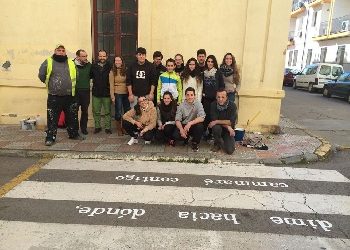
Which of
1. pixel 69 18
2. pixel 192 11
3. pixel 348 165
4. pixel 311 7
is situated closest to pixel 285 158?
pixel 348 165

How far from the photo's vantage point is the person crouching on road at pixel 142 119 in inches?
270

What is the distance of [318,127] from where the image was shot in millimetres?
9898

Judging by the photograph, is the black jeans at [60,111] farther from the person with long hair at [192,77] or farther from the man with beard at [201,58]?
the man with beard at [201,58]

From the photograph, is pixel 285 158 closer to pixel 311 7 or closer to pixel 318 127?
pixel 318 127

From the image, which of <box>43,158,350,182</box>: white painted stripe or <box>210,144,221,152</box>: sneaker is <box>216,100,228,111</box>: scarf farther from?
<box>43,158,350,182</box>: white painted stripe

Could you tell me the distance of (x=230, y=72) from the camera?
7.35 metres

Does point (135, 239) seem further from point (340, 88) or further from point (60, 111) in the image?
point (340, 88)

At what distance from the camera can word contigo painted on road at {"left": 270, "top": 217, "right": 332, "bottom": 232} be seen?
3877mm

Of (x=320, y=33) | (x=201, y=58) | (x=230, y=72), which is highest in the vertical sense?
(x=320, y=33)

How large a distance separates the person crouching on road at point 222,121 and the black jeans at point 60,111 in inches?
113

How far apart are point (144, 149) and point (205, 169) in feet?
4.82

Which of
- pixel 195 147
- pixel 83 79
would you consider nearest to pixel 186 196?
pixel 195 147

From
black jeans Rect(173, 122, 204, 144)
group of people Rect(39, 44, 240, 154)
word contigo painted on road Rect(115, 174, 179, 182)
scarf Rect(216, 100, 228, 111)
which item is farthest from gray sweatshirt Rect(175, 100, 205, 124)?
word contigo painted on road Rect(115, 174, 179, 182)

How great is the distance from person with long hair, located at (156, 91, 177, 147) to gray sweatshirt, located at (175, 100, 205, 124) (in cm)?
20
